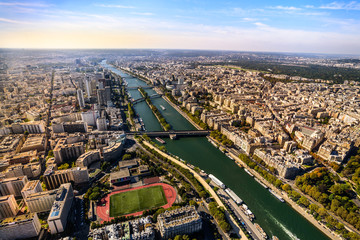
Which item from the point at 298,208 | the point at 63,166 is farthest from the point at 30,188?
the point at 298,208

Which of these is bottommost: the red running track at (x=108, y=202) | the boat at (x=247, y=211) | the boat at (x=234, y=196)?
the red running track at (x=108, y=202)

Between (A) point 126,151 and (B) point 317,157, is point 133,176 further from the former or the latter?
(B) point 317,157

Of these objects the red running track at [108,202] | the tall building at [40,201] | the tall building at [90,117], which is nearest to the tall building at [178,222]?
the red running track at [108,202]

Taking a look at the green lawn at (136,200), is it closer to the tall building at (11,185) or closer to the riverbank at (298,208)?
the tall building at (11,185)

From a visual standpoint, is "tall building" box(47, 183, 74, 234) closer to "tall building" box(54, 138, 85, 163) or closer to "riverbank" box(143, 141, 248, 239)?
"tall building" box(54, 138, 85, 163)

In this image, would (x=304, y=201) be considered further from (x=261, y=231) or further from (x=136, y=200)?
(x=136, y=200)

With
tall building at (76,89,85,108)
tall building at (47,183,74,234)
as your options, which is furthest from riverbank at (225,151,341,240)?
tall building at (76,89,85,108)

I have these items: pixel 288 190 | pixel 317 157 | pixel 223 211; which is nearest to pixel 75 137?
→ pixel 223 211
